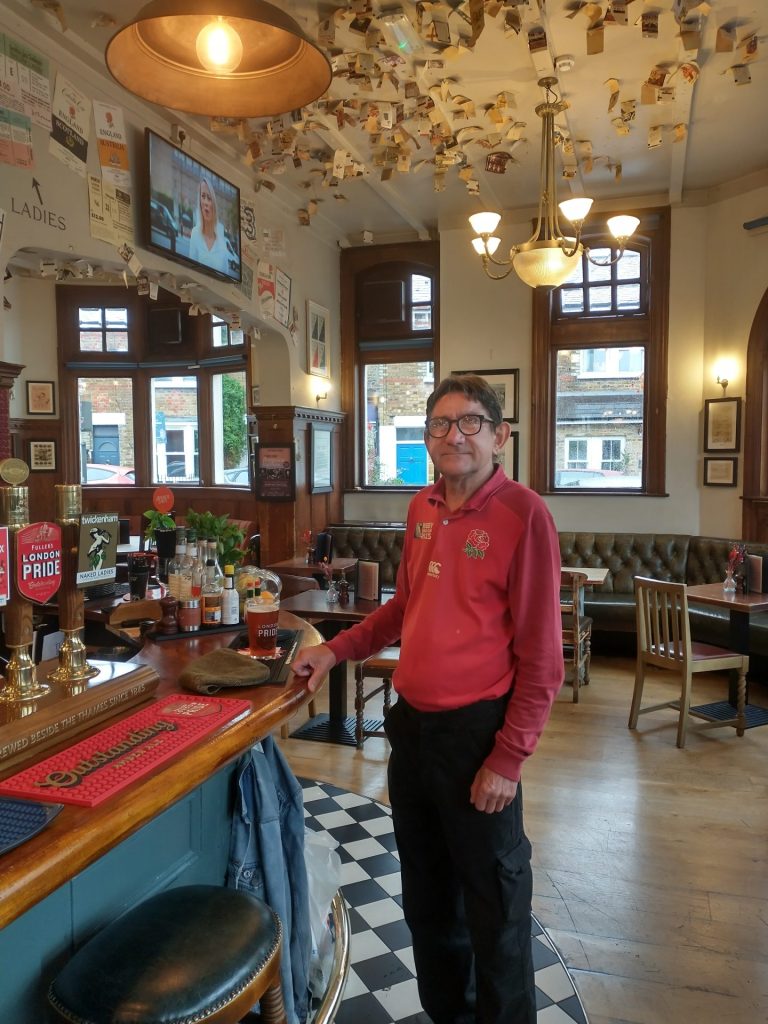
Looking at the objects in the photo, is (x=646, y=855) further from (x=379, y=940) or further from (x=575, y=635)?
(x=575, y=635)

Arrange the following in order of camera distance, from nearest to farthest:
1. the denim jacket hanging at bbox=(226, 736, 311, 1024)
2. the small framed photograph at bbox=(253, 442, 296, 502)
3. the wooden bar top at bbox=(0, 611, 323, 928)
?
the wooden bar top at bbox=(0, 611, 323, 928) < the denim jacket hanging at bbox=(226, 736, 311, 1024) < the small framed photograph at bbox=(253, 442, 296, 502)

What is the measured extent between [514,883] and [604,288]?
6839 millimetres

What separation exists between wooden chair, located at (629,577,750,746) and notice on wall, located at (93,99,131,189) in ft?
13.4

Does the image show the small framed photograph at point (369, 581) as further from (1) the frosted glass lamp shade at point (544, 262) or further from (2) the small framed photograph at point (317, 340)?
(2) the small framed photograph at point (317, 340)

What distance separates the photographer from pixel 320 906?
2.41m

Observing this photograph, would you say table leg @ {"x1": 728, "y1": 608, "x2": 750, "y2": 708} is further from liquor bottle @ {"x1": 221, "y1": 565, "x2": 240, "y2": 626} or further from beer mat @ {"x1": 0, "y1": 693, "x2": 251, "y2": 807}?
beer mat @ {"x1": 0, "y1": 693, "x2": 251, "y2": 807}

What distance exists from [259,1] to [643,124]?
4.91 m

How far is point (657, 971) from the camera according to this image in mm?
2414

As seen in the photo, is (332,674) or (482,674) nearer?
(482,674)

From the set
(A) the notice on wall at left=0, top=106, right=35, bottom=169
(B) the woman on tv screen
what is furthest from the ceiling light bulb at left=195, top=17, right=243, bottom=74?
(B) the woman on tv screen

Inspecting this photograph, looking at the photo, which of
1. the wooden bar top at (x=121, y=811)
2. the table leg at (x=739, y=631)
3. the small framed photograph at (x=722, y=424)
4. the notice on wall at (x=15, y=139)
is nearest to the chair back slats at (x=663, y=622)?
the table leg at (x=739, y=631)

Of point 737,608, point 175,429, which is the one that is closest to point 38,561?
point 737,608

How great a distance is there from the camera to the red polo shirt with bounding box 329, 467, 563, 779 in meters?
1.68

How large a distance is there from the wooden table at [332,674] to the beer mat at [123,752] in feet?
8.36
